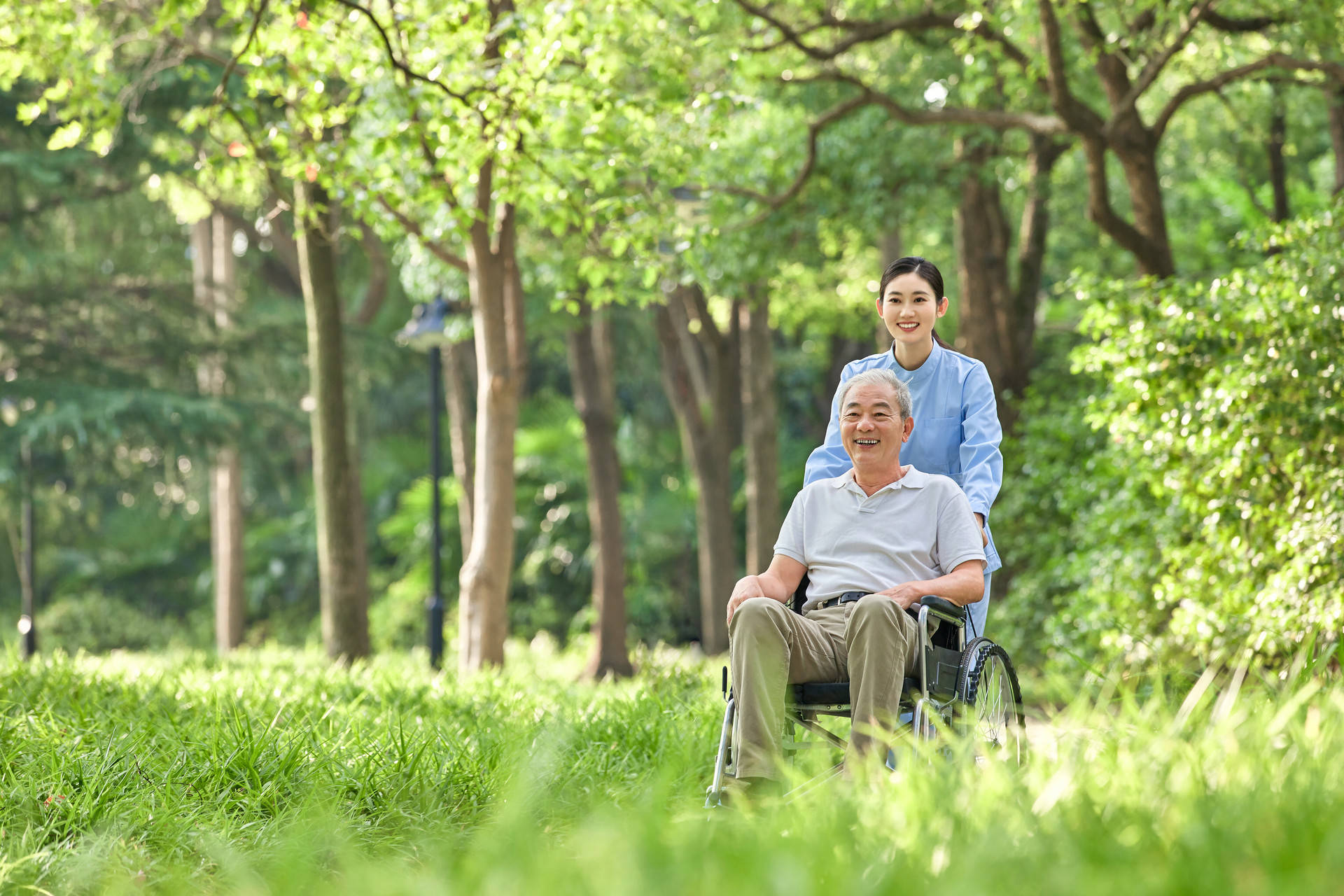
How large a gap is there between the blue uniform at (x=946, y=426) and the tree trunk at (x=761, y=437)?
7.39 meters

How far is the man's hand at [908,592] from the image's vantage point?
3791 millimetres

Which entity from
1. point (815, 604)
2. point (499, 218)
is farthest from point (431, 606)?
point (815, 604)

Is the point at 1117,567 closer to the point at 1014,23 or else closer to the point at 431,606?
the point at 1014,23

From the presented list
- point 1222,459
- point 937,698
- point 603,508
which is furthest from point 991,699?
point 603,508

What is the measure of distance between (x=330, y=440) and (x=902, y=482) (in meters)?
6.83

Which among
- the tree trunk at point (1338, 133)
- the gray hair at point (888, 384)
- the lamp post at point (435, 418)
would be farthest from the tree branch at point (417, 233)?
the tree trunk at point (1338, 133)

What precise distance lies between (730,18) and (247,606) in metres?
15.4

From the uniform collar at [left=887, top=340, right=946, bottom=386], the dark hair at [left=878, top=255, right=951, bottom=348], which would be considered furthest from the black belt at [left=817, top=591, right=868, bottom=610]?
the dark hair at [left=878, top=255, right=951, bottom=348]

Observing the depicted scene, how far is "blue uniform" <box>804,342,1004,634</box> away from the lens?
14.2 feet

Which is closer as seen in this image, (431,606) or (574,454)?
(431,606)

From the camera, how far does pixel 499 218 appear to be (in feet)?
29.9

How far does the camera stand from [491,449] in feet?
30.1

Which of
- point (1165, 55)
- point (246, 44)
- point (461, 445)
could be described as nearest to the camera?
point (246, 44)

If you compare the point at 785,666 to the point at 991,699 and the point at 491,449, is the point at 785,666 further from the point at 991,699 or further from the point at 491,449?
the point at 491,449
